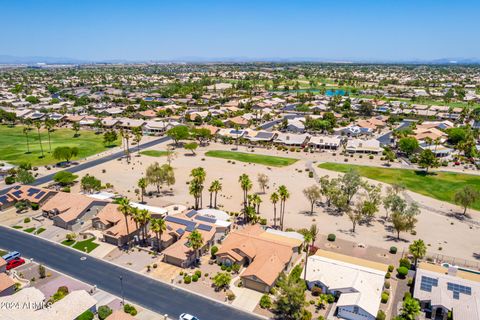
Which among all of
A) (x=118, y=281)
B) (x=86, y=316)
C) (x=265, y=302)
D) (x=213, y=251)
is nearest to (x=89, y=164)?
(x=118, y=281)

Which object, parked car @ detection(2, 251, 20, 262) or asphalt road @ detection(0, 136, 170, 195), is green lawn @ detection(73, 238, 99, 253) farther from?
asphalt road @ detection(0, 136, 170, 195)

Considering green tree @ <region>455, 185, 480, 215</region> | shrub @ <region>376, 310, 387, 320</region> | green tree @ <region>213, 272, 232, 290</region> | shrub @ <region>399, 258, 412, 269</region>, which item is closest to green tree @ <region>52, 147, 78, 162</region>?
green tree @ <region>213, 272, 232, 290</region>

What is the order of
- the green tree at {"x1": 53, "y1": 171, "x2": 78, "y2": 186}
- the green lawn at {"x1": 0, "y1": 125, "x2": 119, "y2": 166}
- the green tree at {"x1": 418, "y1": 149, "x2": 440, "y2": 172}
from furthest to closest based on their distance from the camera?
the green lawn at {"x1": 0, "y1": 125, "x2": 119, "y2": 166} < the green tree at {"x1": 418, "y1": 149, "x2": 440, "y2": 172} < the green tree at {"x1": 53, "y1": 171, "x2": 78, "y2": 186}

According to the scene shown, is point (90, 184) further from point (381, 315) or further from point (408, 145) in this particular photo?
point (408, 145)

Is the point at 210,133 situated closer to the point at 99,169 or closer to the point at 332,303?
Answer: the point at 99,169

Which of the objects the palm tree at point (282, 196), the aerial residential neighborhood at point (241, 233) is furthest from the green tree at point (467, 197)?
the palm tree at point (282, 196)

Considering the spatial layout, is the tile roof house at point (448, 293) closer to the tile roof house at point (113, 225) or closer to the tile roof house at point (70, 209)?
the tile roof house at point (113, 225)
